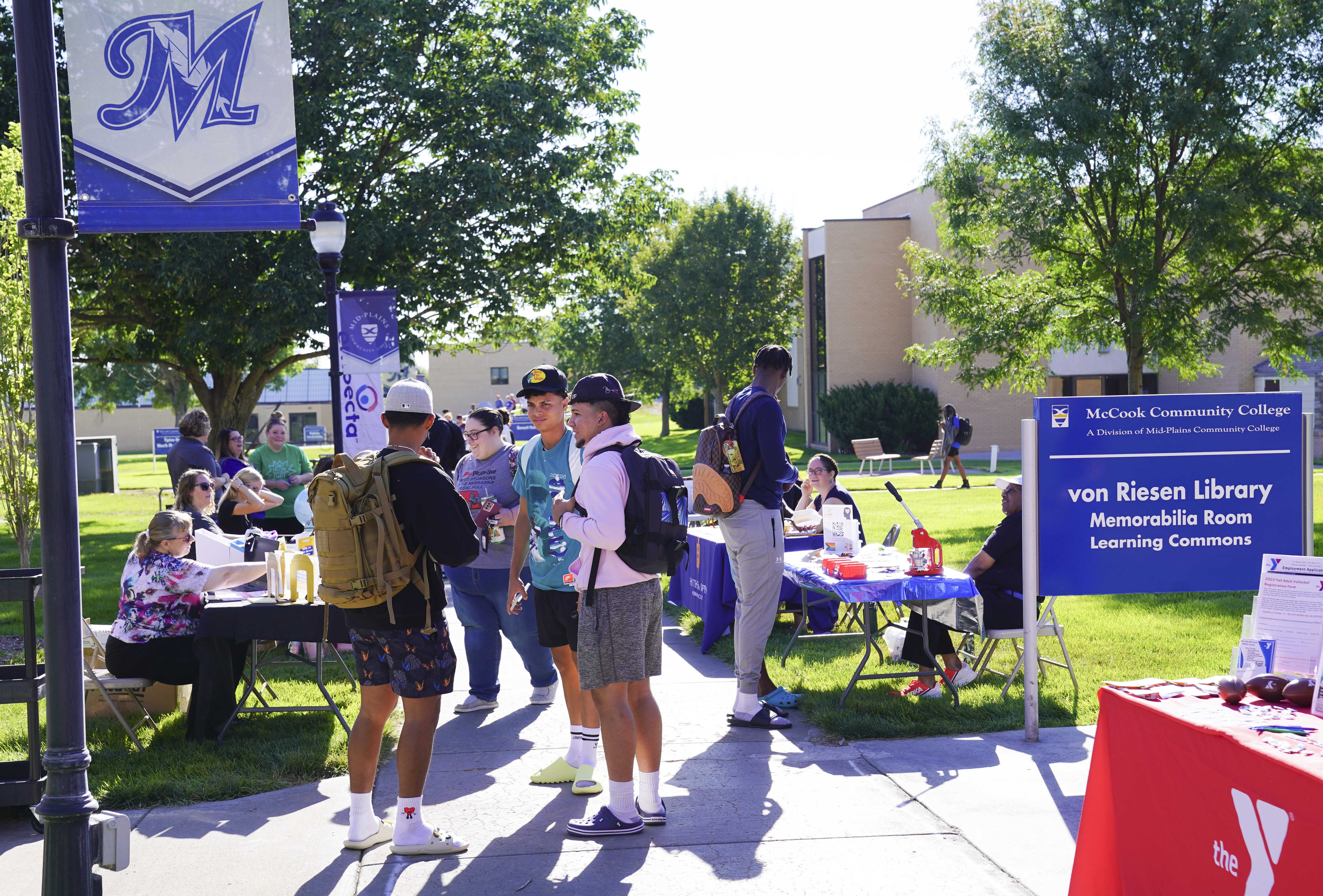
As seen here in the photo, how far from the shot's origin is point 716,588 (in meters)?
8.66

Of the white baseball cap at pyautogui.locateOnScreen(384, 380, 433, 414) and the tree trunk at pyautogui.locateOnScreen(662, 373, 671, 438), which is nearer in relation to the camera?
the white baseball cap at pyautogui.locateOnScreen(384, 380, 433, 414)

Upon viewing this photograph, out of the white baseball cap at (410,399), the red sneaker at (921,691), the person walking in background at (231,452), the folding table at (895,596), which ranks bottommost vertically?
the red sneaker at (921,691)

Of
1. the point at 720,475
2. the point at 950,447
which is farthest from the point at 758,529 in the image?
the point at 950,447

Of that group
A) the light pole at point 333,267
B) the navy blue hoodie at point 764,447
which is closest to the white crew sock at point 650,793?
the navy blue hoodie at point 764,447

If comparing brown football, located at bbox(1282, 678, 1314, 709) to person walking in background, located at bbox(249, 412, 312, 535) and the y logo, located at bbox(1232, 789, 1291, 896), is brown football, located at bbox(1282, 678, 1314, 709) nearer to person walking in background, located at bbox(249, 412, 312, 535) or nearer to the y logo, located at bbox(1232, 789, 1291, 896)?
the y logo, located at bbox(1232, 789, 1291, 896)

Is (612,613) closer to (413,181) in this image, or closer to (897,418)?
(413,181)

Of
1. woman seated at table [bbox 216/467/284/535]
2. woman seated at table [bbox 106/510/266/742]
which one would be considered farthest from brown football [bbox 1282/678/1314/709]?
woman seated at table [bbox 216/467/284/535]

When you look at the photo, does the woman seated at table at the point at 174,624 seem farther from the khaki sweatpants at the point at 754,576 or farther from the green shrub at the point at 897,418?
the green shrub at the point at 897,418

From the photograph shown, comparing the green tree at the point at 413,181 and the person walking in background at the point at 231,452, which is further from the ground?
the green tree at the point at 413,181

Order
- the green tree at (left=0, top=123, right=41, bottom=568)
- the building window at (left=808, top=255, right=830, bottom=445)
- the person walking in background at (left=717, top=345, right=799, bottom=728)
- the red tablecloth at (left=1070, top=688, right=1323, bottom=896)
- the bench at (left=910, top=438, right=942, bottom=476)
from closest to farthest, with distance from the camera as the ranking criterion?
1. the red tablecloth at (left=1070, top=688, right=1323, bottom=896)
2. the person walking in background at (left=717, top=345, right=799, bottom=728)
3. the green tree at (left=0, top=123, right=41, bottom=568)
4. the bench at (left=910, top=438, right=942, bottom=476)
5. the building window at (left=808, top=255, right=830, bottom=445)

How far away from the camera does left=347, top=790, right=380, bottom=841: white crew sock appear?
15.3 feet

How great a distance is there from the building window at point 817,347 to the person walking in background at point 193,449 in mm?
32485

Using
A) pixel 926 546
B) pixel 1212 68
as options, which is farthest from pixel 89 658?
pixel 1212 68

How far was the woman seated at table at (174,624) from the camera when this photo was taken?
6148 millimetres
